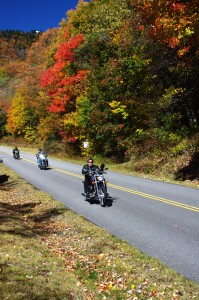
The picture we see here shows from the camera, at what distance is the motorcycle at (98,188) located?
44.5 feet

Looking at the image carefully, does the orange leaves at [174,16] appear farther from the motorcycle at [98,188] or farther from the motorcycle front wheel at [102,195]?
the motorcycle front wheel at [102,195]

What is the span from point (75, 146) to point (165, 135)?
728 inches

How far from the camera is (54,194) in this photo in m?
17.1

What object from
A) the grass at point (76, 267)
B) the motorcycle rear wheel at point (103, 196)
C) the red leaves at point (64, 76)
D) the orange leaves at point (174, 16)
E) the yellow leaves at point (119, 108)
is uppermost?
the red leaves at point (64, 76)

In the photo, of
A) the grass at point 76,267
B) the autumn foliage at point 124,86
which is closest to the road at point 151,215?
the grass at point 76,267

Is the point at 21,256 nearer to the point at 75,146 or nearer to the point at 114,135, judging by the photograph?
the point at 114,135

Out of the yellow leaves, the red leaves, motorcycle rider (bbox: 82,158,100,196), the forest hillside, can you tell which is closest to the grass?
motorcycle rider (bbox: 82,158,100,196)

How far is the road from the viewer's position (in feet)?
26.6

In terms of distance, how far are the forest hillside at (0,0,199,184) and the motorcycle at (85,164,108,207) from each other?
5976 mm

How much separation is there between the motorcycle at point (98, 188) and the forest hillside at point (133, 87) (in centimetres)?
598

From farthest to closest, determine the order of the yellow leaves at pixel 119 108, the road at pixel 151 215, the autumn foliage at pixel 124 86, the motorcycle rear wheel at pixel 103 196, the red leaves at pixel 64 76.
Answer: the red leaves at pixel 64 76 < the yellow leaves at pixel 119 108 < the autumn foliage at pixel 124 86 < the motorcycle rear wheel at pixel 103 196 < the road at pixel 151 215

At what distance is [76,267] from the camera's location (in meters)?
7.61

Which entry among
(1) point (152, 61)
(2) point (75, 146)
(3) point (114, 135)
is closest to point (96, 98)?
(3) point (114, 135)

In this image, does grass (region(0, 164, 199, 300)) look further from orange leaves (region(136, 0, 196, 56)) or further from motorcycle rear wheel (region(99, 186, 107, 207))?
orange leaves (region(136, 0, 196, 56))
